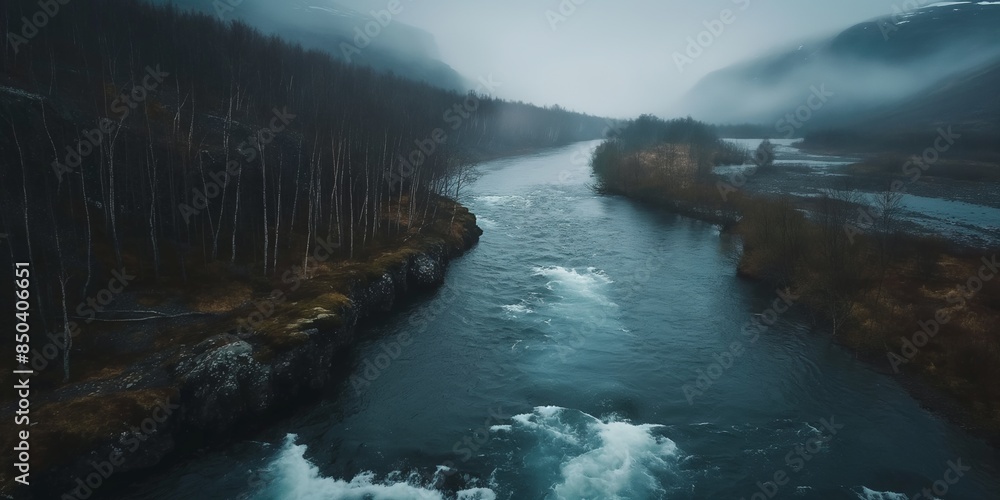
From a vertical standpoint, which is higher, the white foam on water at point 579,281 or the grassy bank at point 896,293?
the grassy bank at point 896,293

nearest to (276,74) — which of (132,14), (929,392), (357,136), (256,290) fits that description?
(132,14)

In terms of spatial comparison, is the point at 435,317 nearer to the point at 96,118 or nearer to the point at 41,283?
the point at 41,283

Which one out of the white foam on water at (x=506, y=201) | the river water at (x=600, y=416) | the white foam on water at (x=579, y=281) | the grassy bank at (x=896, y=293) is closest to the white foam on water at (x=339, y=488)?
the river water at (x=600, y=416)

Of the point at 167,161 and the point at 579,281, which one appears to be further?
the point at 579,281

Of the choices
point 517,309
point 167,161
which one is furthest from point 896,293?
point 167,161

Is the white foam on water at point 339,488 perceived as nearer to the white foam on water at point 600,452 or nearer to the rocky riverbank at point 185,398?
the white foam on water at point 600,452

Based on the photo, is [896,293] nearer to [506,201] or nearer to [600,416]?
[600,416]

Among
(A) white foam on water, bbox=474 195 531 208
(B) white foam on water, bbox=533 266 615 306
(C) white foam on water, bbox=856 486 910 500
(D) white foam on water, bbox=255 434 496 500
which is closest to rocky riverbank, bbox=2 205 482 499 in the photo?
(D) white foam on water, bbox=255 434 496 500
